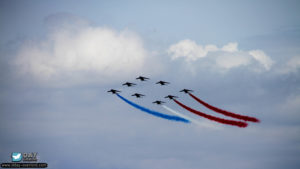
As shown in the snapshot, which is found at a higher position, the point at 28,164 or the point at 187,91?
the point at 187,91

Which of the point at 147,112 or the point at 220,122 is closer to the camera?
the point at 220,122

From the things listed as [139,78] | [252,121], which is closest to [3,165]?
[139,78]

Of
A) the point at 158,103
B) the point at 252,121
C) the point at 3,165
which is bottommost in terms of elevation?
the point at 3,165

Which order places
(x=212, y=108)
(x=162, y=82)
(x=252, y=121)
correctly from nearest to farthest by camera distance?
(x=252, y=121)
(x=212, y=108)
(x=162, y=82)

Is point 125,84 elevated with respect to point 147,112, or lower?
elevated

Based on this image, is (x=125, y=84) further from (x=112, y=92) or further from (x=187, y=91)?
(x=187, y=91)

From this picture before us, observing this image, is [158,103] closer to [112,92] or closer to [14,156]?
[112,92]

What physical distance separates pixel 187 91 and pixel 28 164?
69.8 meters

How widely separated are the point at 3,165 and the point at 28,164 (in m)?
10.6

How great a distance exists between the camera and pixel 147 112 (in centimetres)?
17600

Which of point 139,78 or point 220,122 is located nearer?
point 220,122

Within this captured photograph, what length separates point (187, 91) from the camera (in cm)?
17525

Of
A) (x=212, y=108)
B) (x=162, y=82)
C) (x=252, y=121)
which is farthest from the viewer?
(x=162, y=82)

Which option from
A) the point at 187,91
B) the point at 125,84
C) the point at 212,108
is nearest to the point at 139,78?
the point at 125,84
